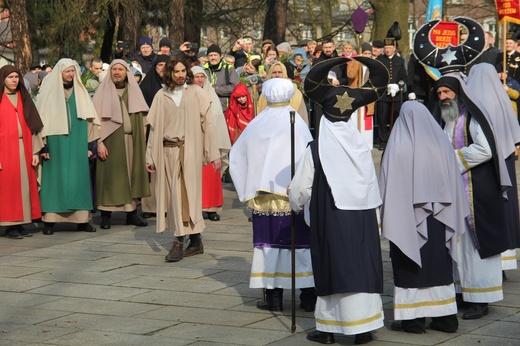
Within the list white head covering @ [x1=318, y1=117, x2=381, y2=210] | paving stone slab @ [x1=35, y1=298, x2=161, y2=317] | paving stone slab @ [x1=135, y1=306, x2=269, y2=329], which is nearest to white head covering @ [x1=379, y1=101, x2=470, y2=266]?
white head covering @ [x1=318, y1=117, x2=381, y2=210]

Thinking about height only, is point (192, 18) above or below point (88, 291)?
above

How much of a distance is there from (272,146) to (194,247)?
2.69 m

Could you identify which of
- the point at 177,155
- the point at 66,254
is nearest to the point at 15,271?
the point at 66,254

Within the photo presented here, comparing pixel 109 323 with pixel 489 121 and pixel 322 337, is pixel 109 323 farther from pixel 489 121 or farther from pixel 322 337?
pixel 489 121

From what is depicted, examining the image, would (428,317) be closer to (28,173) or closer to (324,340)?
(324,340)

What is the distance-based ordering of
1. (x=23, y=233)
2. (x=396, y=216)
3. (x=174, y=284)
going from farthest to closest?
1. (x=23, y=233)
2. (x=174, y=284)
3. (x=396, y=216)

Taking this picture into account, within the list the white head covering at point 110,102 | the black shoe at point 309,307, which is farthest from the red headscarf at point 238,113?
the black shoe at point 309,307

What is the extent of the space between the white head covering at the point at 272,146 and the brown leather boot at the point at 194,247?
7.77ft

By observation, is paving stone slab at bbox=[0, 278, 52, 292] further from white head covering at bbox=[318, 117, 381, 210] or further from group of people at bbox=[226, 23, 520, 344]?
white head covering at bbox=[318, 117, 381, 210]

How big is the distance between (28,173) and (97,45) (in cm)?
2176

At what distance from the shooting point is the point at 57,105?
43.3 feet

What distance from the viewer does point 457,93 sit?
884cm

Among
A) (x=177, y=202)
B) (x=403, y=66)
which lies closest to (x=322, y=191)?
(x=177, y=202)

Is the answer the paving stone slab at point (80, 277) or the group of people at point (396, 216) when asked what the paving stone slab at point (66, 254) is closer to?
the paving stone slab at point (80, 277)
